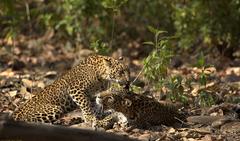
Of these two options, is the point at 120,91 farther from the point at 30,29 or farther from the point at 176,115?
the point at 30,29

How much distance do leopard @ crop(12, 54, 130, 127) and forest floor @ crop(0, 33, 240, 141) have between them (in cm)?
69

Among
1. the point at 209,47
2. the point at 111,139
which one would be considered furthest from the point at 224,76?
the point at 111,139

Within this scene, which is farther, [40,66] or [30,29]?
[30,29]

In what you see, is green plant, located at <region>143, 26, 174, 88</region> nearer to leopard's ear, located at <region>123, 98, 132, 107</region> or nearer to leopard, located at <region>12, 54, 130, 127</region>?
leopard, located at <region>12, 54, 130, 127</region>

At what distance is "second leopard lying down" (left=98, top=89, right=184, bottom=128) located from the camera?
10.4 m

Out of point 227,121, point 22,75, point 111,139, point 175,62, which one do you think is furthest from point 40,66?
point 111,139

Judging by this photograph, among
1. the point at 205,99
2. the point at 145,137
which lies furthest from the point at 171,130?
the point at 205,99

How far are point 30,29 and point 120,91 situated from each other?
1034 centimetres

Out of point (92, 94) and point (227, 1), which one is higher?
point (227, 1)

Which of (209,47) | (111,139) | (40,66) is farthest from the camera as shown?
(209,47)

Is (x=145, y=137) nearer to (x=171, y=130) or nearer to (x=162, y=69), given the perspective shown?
(x=171, y=130)

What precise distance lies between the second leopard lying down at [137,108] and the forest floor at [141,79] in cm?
16

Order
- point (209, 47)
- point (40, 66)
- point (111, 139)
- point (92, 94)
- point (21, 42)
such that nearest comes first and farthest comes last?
point (111, 139), point (92, 94), point (40, 66), point (209, 47), point (21, 42)

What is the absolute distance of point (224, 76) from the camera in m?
15.3
